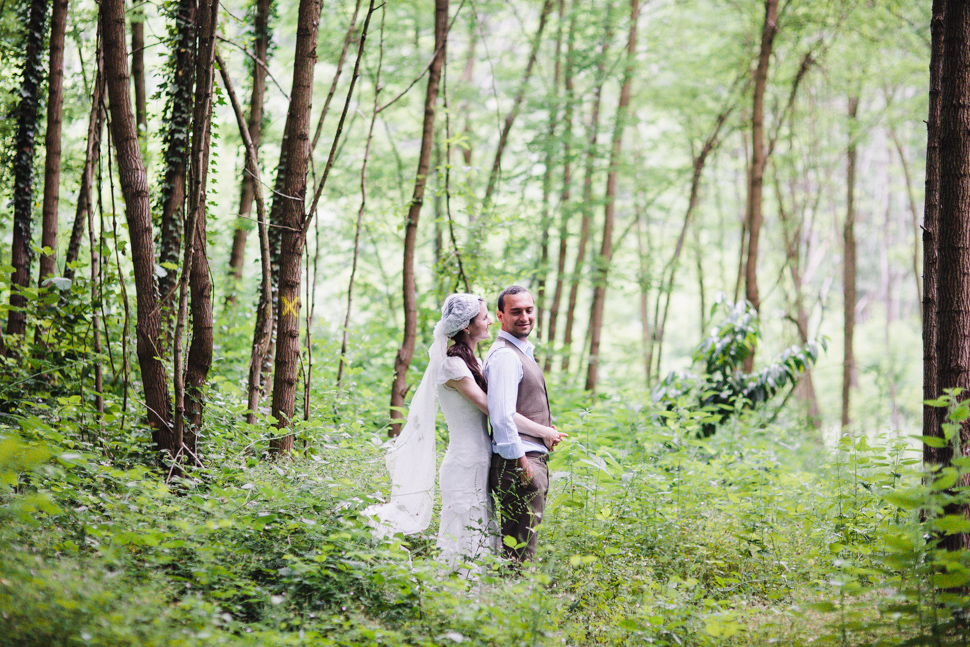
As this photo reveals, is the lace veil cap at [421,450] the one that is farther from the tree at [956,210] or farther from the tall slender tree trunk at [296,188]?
the tree at [956,210]

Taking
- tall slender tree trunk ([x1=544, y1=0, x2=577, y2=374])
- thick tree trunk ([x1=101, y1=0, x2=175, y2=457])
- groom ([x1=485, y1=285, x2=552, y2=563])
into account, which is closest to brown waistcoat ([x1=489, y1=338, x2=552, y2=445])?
groom ([x1=485, y1=285, x2=552, y2=563])

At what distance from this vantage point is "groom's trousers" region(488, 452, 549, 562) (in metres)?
3.48

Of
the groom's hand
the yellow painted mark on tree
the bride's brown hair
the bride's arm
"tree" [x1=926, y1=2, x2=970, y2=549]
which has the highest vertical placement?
"tree" [x1=926, y1=2, x2=970, y2=549]

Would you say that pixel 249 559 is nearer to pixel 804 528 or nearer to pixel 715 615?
pixel 715 615

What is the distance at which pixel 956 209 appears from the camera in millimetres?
3082

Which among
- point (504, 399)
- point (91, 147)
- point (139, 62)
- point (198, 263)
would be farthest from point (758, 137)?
point (91, 147)

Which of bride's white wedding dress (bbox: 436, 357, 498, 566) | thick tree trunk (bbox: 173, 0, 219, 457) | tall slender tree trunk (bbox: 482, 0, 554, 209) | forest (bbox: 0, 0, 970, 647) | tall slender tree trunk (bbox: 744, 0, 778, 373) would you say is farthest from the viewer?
tall slender tree trunk (bbox: 744, 0, 778, 373)

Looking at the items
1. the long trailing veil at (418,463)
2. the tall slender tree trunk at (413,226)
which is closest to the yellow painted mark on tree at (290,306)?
the long trailing veil at (418,463)

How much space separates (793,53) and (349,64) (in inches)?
285

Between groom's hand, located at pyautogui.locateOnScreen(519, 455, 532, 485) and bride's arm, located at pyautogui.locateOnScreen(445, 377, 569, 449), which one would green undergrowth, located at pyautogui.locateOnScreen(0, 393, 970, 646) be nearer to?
groom's hand, located at pyautogui.locateOnScreen(519, 455, 532, 485)

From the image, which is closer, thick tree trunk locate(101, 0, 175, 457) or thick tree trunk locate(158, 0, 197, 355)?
thick tree trunk locate(101, 0, 175, 457)

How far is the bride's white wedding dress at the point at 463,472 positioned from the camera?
140 inches

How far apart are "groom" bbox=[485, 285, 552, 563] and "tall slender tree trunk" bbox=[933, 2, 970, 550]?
1899mm

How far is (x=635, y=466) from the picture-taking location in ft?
16.3
